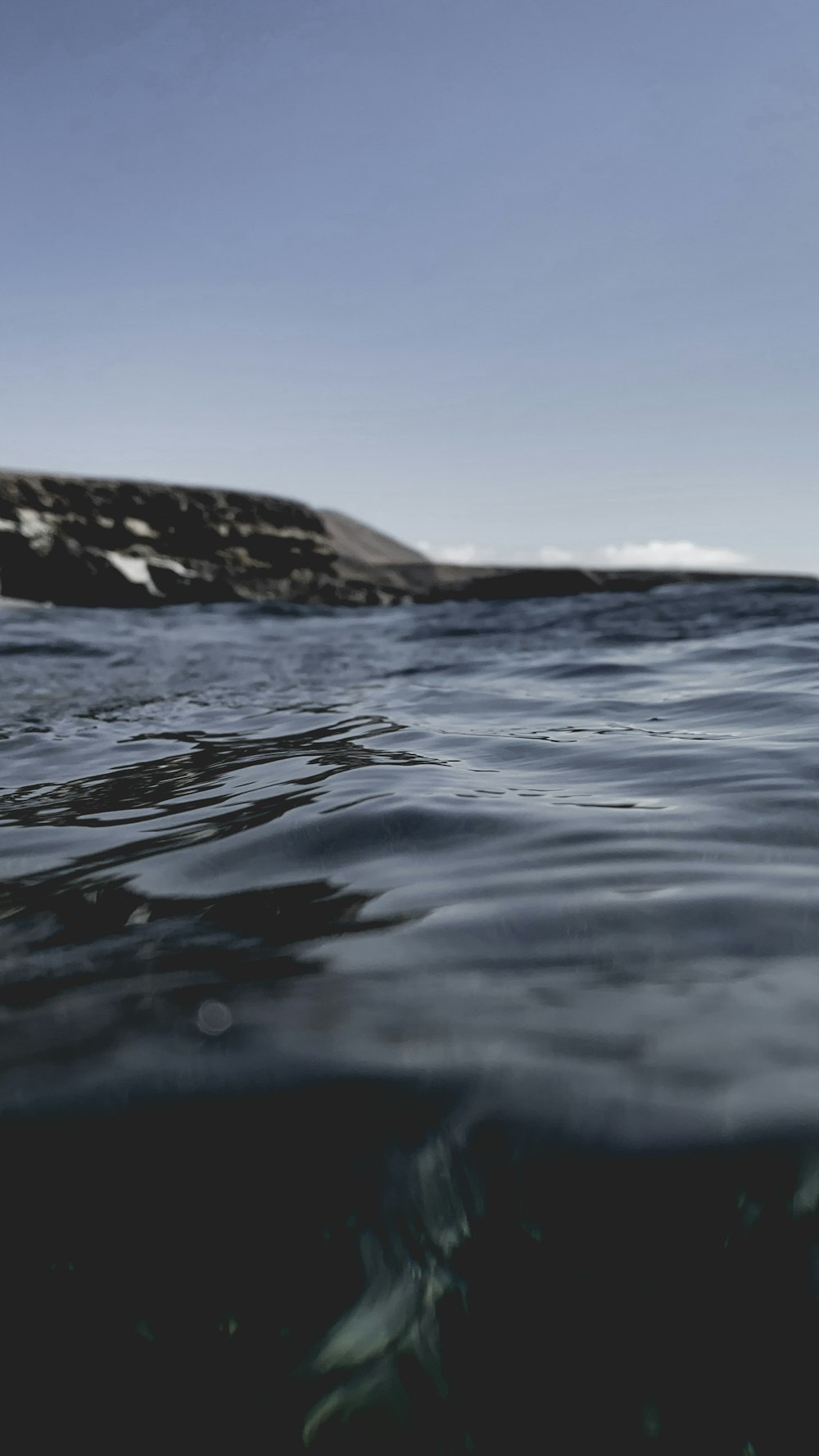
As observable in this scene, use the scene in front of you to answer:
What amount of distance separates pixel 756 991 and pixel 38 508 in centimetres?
1233

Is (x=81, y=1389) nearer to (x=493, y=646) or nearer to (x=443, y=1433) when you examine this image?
(x=443, y=1433)

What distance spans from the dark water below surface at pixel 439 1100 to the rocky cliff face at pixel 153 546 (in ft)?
33.0

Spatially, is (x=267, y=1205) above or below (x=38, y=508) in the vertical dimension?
below

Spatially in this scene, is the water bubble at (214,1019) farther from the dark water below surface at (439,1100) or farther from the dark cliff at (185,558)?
the dark cliff at (185,558)

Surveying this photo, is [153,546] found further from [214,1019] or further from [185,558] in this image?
[214,1019]

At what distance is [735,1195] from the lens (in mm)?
678

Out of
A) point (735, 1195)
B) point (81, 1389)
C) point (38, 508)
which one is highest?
point (38, 508)

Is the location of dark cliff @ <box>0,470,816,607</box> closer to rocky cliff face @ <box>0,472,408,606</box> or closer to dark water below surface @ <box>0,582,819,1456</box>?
rocky cliff face @ <box>0,472,408,606</box>

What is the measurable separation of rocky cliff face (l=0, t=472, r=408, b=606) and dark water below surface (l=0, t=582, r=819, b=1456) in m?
10.0

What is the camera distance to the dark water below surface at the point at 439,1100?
0.61 m

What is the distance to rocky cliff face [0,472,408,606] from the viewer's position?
11.2 meters

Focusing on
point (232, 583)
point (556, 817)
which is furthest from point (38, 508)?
point (556, 817)

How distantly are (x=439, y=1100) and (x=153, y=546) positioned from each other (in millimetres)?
12534

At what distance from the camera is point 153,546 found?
12477 mm
